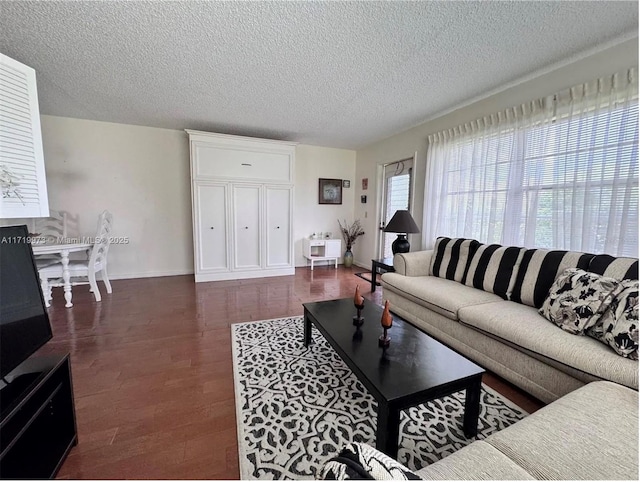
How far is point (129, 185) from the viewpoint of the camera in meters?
4.15

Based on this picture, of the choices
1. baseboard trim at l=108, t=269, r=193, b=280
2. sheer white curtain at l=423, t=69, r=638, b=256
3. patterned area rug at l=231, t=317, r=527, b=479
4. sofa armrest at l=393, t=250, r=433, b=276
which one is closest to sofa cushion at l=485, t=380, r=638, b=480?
patterned area rug at l=231, t=317, r=527, b=479

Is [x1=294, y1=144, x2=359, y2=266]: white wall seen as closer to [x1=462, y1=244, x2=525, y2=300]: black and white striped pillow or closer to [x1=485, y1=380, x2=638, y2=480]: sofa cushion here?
[x1=462, y1=244, x2=525, y2=300]: black and white striped pillow

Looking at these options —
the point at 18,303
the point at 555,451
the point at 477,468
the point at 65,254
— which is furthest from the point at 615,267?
the point at 65,254

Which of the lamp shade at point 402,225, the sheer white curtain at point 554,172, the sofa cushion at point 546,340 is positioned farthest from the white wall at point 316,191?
the sofa cushion at point 546,340

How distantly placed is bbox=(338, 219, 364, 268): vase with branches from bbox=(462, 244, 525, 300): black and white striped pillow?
2896mm

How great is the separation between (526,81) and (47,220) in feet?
19.8

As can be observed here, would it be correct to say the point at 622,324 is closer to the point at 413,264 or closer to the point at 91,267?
the point at 413,264

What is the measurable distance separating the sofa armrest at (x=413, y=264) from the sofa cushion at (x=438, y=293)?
0.10 m

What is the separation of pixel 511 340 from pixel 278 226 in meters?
3.62

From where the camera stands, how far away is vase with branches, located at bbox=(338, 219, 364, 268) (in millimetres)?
5441

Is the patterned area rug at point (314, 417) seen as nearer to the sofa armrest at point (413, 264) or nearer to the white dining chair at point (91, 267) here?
the sofa armrest at point (413, 264)

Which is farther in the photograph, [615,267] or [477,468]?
[615,267]

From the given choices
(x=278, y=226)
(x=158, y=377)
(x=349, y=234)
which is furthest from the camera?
(x=349, y=234)

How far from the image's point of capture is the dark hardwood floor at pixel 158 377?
4.02 ft
